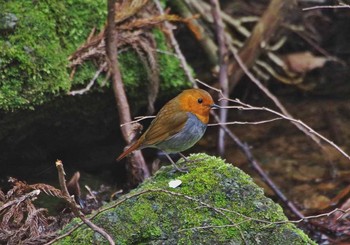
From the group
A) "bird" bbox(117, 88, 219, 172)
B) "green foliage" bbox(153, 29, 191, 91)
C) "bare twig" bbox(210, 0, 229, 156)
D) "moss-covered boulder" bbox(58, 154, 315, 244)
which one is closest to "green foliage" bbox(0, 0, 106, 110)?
"green foliage" bbox(153, 29, 191, 91)

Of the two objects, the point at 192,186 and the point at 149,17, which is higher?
the point at 149,17

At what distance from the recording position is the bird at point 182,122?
4.23 metres

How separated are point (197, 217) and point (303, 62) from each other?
4.24 metres

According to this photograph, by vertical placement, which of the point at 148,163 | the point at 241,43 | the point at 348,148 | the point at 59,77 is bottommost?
the point at 348,148

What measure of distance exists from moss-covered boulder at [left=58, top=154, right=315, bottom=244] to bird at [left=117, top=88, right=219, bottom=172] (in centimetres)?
54

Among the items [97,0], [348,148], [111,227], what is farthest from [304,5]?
[111,227]

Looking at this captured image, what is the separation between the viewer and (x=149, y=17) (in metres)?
5.87

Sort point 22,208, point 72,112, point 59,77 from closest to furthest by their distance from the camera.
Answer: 1. point 22,208
2. point 59,77
3. point 72,112

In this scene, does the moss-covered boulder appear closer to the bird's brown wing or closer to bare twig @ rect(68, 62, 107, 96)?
the bird's brown wing

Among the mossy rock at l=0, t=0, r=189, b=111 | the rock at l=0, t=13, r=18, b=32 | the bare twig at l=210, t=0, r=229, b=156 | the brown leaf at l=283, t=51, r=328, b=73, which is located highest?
the rock at l=0, t=13, r=18, b=32

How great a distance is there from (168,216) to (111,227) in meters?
0.30

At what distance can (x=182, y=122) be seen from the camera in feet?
13.9

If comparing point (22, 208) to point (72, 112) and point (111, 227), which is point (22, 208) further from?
point (72, 112)

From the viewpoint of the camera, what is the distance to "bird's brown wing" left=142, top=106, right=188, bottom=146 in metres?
4.22
